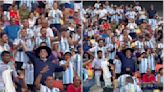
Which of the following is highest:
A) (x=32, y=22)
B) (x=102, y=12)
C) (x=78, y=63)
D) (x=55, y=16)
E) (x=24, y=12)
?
(x=102, y=12)

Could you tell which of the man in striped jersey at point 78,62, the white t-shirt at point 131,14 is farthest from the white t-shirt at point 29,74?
the white t-shirt at point 131,14

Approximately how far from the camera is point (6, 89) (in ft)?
30.2

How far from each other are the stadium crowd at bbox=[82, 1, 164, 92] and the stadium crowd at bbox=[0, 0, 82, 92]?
49cm

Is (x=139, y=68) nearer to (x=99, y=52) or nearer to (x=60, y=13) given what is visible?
(x=99, y=52)

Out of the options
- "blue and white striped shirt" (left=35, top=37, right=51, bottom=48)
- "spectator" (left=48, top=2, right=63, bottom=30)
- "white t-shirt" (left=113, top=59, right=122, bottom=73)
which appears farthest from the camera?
"spectator" (left=48, top=2, right=63, bottom=30)

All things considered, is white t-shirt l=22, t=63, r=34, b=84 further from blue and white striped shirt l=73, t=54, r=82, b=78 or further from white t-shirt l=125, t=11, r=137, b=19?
white t-shirt l=125, t=11, r=137, b=19

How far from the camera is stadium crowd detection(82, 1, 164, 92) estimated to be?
12.1 m

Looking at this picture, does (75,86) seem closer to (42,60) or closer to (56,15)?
(42,60)

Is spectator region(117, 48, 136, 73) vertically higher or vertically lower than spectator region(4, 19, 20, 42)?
lower

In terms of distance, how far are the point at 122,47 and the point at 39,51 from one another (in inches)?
165

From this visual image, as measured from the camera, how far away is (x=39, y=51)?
10.2 m

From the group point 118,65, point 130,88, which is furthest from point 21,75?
point 118,65

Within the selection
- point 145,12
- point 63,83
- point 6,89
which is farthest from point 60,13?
point 145,12

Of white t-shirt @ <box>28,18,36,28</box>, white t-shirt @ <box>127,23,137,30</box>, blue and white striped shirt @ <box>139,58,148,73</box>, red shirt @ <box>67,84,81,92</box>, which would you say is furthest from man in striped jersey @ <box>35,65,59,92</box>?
white t-shirt @ <box>127,23,137,30</box>
